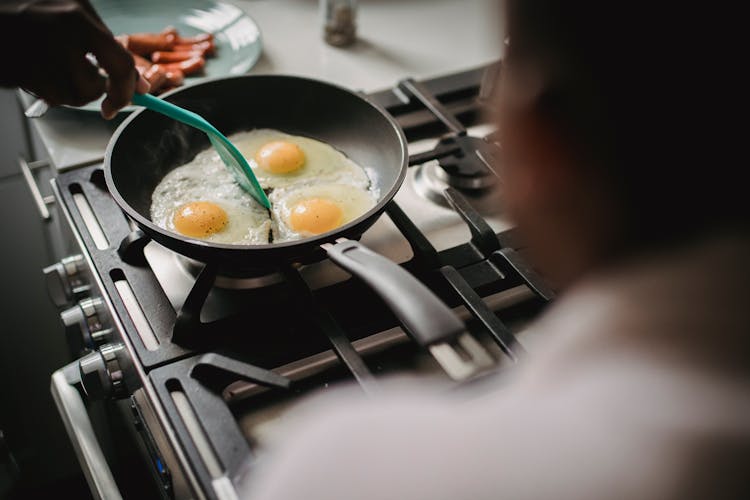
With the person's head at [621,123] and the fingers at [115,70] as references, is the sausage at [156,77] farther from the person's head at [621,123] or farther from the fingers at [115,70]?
the person's head at [621,123]

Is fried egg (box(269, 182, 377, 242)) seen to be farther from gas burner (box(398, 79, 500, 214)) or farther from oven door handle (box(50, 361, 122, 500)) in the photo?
oven door handle (box(50, 361, 122, 500))

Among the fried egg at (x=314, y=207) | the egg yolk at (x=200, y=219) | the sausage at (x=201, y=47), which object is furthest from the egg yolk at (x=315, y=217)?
the sausage at (x=201, y=47)

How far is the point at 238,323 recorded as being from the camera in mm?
843

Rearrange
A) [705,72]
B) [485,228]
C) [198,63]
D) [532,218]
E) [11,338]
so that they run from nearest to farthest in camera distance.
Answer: [705,72] < [532,218] < [485,228] < [198,63] < [11,338]

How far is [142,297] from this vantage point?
0.87 m

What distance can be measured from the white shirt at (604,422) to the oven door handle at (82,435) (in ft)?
1.39

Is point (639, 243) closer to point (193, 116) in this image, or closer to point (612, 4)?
point (612, 4)

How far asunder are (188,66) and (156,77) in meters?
0.10

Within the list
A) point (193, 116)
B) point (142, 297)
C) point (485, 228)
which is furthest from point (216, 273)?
point (485, 228)

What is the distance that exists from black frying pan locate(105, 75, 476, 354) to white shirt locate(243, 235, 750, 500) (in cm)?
20

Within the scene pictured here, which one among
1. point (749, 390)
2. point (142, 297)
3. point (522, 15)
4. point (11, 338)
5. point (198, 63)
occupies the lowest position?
point (11, 338)

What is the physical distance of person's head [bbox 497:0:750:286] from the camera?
1.36ft

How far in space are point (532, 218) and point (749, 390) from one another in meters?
0.19

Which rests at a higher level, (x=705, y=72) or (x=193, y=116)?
(x=705, y=72)
